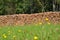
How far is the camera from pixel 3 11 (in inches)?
1156

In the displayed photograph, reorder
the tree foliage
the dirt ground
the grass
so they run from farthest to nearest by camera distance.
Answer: the tree foliage → the dirt ground → the grass

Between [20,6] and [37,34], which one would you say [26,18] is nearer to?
[37,34]

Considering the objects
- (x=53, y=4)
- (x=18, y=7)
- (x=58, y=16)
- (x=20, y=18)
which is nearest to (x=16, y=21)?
(x=20, y=18)

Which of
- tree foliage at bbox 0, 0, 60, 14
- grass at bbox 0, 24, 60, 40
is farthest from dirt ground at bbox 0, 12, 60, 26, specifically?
tree foliage at bbox 0, 0, 60, 14

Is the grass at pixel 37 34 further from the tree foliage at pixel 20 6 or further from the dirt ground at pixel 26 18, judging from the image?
the tree foliage at pixel 20 6

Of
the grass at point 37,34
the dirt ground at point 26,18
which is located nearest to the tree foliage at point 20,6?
the dirt ground at point 26,18

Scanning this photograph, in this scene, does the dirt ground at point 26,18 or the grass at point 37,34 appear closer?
the grass at point 37,34

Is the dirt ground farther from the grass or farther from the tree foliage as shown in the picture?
the tree foliage

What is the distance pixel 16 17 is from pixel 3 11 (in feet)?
47.9

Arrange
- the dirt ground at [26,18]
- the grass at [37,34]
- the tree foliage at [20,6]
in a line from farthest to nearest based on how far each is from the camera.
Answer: the tree foliage at [20,6]
the dirt ground at [26,18]
the grass at [37,34]

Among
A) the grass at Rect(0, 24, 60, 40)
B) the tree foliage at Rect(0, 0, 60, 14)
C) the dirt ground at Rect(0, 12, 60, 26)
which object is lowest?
the tree foliage at Rect(0, 0, 60, 14)

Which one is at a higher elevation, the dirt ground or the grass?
the grass

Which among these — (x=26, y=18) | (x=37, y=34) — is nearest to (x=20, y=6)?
(x=26, y=18)

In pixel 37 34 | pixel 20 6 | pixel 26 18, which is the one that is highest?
pixel 37 34
